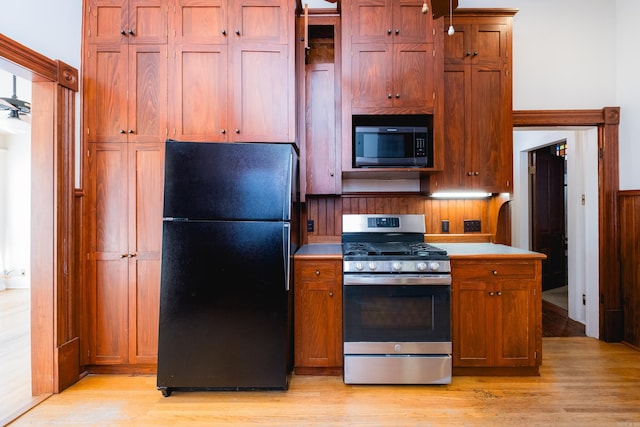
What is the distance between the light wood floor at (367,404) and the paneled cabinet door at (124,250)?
285 mm

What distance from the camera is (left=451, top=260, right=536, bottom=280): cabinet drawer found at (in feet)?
7.80

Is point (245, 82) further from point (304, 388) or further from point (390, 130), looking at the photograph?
point (304, 388)

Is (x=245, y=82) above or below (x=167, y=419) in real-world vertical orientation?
above

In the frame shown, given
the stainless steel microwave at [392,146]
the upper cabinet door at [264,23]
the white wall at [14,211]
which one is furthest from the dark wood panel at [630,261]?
the white wall at [14,211]

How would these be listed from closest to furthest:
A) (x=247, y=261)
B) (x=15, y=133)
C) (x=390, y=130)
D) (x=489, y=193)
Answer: (x=247, y=261)
(x=390, y=130)
(x=489, y=193)
(x=15, y=133)

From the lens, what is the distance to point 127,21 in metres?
2.43

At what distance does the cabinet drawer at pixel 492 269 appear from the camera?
2.38m

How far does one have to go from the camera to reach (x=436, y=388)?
2283mm

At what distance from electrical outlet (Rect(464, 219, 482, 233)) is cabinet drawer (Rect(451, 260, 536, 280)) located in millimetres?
650

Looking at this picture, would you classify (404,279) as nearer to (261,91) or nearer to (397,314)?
(397,314)

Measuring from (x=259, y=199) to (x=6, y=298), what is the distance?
490 centimetres

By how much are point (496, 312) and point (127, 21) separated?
11.5 ft

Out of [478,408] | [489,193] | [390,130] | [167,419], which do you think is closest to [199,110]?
[390,130]

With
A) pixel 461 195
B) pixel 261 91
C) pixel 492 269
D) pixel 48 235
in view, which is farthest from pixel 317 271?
pixel 48 235
